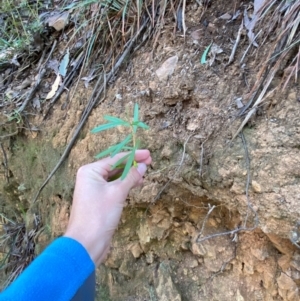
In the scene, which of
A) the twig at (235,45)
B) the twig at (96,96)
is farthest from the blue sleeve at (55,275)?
the twig at (235,45)

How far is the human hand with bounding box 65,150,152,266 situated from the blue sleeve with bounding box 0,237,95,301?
0.05 meters

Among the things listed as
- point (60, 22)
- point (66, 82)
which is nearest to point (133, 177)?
point (66, 82)

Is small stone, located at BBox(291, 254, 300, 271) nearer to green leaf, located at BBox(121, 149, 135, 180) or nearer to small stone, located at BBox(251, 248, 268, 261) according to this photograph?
small stone, located at BBox(251, 248, 268, 261)

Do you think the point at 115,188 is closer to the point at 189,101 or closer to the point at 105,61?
the point at 189,101

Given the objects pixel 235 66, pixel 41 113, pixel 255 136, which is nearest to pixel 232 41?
pixel 235 66

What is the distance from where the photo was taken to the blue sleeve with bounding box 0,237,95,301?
1144 millimetres

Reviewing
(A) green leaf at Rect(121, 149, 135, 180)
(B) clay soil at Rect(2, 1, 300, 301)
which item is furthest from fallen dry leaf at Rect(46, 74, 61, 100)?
(A) green leaf at Rect(121, 149, 135, 180)

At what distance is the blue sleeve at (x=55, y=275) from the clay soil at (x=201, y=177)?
56cm

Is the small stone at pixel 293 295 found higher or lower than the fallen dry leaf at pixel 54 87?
lower

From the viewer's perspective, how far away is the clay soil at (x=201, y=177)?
149cm

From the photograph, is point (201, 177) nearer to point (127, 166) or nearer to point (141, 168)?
point (141, 168)

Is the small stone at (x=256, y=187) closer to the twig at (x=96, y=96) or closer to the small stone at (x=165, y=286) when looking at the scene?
the small stone at (x=165, y=286)

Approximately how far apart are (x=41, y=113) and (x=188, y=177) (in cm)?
107

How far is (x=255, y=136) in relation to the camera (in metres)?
1.52
